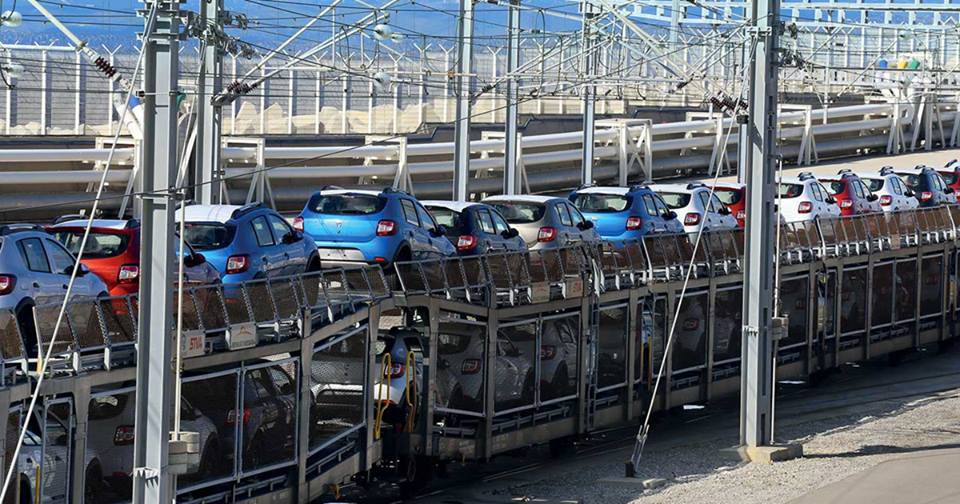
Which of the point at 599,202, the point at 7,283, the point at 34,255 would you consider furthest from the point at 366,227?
the point at 7,283

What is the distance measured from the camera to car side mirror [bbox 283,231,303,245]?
2616cm

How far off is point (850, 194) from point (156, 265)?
100 feet

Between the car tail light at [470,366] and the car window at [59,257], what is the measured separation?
781 centimetres

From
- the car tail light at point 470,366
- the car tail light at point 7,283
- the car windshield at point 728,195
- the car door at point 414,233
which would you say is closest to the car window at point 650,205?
the car windshield at point 728,195

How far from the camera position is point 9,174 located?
42.2m

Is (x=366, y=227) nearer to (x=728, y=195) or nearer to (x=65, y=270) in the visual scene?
(x=65, y=270)

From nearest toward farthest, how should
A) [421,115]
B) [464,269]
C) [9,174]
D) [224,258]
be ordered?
1. [224,258]
2. [464,269]
3. [9,174]
4. [421,115]

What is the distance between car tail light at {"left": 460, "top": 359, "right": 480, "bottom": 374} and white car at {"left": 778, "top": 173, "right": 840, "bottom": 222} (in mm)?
14623

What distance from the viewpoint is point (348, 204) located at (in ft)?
95.0

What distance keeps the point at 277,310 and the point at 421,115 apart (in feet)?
127

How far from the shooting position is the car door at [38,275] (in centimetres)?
2034

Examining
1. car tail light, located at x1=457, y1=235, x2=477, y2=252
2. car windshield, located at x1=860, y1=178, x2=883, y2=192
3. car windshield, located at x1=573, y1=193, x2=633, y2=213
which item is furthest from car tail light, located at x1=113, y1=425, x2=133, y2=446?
car windshield, located at x1=860, y1=178, x2=883, y2=192

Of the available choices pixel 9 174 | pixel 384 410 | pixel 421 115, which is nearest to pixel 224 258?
pixel 384 410

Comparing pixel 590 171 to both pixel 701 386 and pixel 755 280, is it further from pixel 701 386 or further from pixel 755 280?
pixel 755 280
